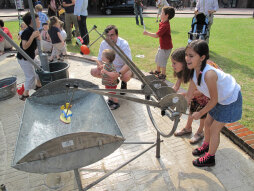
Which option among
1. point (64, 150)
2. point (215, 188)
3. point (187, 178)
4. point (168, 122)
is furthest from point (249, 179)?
point (64, 150)

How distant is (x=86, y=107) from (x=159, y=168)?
1.17m

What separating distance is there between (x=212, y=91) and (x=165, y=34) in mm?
2708

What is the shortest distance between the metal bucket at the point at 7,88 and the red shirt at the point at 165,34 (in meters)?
3.10

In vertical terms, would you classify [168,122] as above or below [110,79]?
below

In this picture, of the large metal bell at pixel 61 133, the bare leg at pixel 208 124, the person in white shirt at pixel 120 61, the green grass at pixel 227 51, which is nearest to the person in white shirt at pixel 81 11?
the green grass at pixel 227 51

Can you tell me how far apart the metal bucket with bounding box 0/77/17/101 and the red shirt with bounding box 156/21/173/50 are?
310cm

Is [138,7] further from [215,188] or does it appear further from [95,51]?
[215,188]

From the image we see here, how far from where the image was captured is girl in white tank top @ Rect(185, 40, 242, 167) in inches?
80.0

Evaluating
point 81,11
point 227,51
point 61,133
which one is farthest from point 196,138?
point 81,11

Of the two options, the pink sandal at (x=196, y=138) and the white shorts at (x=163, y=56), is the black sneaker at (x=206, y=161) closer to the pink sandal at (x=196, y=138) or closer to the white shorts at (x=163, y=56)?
the pink sandal at (x=196, y=138)

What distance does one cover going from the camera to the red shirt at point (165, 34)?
4352mm

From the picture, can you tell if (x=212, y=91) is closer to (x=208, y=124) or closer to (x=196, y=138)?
(x=208, y=124)

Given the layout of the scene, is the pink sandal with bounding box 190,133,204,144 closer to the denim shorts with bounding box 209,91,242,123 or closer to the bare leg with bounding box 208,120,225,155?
the bare leg with bounding box 208,120,225,155

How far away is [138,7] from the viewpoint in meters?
11.2
